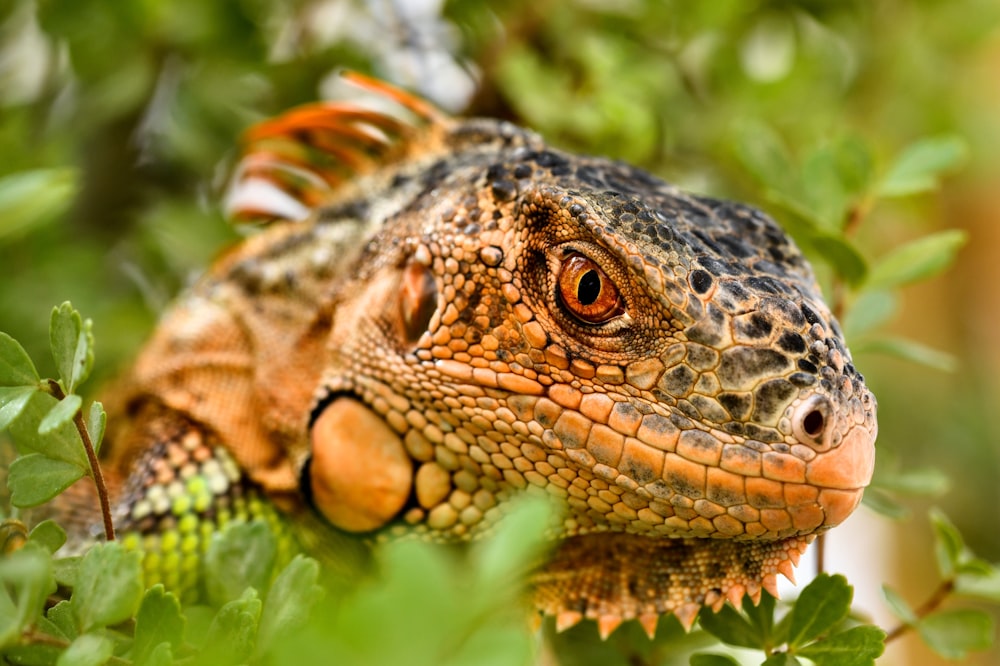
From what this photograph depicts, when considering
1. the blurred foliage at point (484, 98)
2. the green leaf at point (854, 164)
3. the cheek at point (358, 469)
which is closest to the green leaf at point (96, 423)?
the cheek at point (358, 469)

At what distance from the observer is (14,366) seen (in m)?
1.39

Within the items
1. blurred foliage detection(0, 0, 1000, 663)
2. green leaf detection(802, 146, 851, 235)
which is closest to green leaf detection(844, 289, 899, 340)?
blurred foliage detection(0, 0, 1000, 663)

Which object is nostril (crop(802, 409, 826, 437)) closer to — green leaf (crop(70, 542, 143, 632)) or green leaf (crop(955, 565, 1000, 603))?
green leaf (crop(955, 565, 1000, 603))

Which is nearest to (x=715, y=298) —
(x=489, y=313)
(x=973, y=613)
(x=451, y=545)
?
(x=489, y=313)

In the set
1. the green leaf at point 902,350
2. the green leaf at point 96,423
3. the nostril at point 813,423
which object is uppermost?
the green leaf at point 902,350

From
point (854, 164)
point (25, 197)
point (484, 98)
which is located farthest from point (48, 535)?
point (484, 98)

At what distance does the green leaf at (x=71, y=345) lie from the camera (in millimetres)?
1371

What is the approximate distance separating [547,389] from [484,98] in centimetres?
165

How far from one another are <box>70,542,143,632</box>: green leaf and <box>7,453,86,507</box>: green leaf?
0.19 meters

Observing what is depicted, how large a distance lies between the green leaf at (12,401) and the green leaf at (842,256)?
1442 mm

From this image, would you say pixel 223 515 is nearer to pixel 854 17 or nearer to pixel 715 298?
pixel 715 298

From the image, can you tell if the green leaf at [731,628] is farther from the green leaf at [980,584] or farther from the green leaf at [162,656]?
the green leaf at [162,656]

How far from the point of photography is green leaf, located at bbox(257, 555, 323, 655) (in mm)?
1355

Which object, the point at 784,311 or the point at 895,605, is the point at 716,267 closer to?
the point at 784,311
